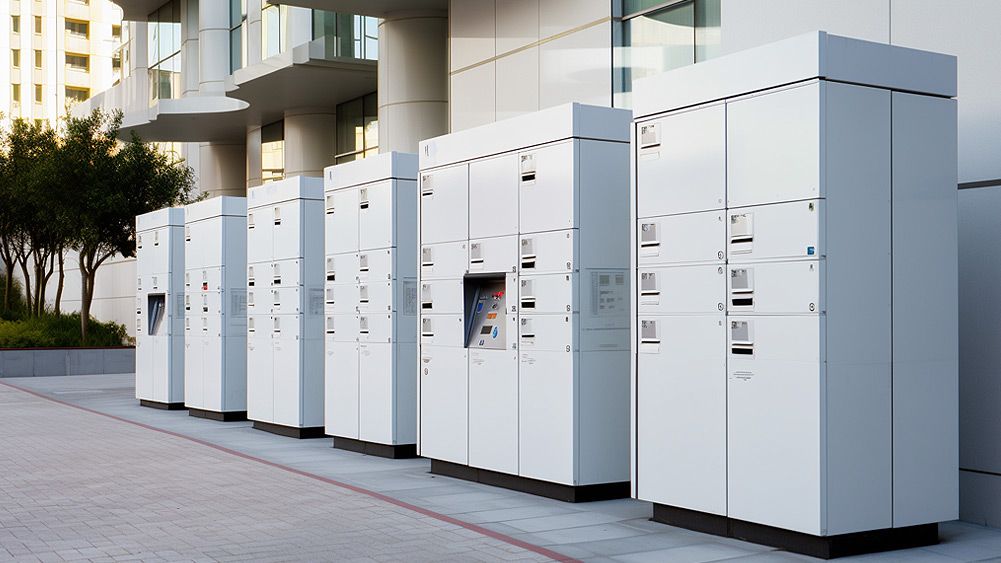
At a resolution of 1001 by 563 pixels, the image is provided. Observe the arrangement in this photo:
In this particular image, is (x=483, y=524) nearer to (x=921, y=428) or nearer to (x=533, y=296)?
(x=533, y=296)

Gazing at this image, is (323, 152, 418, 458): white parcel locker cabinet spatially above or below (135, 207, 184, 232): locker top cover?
below

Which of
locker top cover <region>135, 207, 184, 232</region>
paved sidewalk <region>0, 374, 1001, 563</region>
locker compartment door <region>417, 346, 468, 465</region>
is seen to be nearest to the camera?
paved sidewalk <region>0, 374, 1001, 563</region>

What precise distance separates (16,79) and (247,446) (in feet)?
225

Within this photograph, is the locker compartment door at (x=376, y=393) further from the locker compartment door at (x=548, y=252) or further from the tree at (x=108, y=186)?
the tree at (x=108, y=186)

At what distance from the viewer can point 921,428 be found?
7953mm

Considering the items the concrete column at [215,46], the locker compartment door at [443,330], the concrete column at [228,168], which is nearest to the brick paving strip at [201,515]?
the locker compartment door at [443,330]

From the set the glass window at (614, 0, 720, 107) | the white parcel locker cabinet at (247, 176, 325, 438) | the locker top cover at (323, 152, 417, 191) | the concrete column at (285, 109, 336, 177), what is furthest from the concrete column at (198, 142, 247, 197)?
the glass window at (614, 0, 720, 107)

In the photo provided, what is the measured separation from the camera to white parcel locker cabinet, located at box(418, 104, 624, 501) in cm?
985

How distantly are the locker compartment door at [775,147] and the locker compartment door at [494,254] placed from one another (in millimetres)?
2877

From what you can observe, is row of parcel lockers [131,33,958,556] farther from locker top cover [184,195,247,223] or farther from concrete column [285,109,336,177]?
concrete column [285,109,336,177]

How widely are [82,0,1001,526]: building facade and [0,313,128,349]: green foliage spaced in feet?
20.4

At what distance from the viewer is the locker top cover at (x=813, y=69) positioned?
7.60m

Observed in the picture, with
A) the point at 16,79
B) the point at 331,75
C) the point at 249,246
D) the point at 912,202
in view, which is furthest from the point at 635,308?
the point at 16,79

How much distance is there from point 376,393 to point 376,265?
1.49 m
